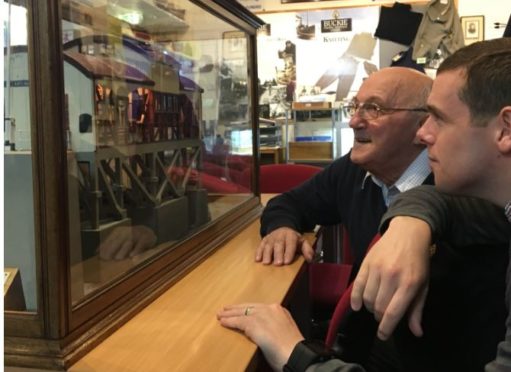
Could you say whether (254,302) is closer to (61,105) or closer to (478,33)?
(61,105)

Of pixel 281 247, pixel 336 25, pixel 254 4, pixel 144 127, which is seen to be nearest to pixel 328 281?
pixel 281 247

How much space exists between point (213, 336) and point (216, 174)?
937mm

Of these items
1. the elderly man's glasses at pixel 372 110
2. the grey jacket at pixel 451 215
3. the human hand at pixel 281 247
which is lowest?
the human hand at pixel 281 247

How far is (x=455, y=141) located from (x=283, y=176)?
1.81 metres

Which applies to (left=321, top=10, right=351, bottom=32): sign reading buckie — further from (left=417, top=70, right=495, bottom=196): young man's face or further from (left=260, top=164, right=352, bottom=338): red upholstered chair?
(left=417, top=70, right=495, bottom=196): young man's face

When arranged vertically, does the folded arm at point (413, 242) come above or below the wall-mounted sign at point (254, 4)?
below

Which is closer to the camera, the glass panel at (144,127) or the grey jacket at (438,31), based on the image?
the glass panel at (144,127)

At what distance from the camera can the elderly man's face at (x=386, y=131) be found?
5.16 feet

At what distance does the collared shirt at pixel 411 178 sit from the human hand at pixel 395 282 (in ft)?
2.23

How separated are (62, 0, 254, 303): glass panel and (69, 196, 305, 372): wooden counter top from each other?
9 centimetres

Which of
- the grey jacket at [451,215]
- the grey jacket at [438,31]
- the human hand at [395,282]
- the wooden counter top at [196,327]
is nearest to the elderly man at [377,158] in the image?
the wooden counter top at [196,327]

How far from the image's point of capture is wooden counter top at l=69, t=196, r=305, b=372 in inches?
31.0

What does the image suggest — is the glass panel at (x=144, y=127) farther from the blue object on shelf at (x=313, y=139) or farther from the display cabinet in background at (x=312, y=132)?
the blue object on shelf at (x=313, y=139)

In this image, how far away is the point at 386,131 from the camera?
5.25 feet
